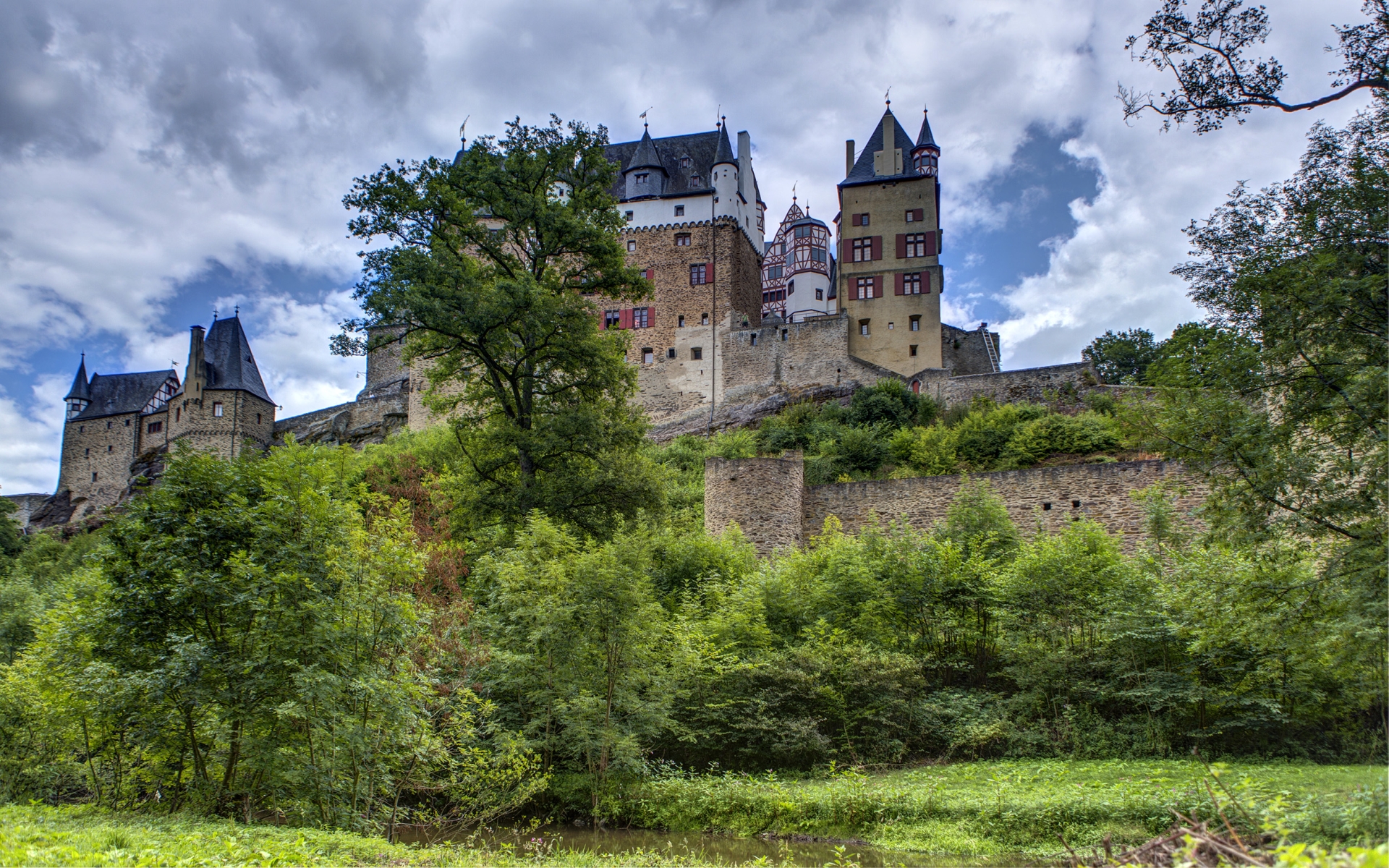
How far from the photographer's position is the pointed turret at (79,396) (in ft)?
200

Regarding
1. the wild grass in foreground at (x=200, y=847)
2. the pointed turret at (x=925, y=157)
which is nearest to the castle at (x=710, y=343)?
the pointed turret at (x=925, y=157)

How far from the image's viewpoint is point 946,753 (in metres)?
15.1

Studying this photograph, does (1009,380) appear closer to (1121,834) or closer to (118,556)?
(1121,834)

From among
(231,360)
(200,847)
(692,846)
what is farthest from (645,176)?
(200,847)

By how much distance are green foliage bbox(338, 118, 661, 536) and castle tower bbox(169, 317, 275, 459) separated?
126ft

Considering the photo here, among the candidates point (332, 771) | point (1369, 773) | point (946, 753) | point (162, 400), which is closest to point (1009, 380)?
point (946, 753)

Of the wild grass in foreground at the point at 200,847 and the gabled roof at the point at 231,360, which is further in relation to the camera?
the gabled roof at the point at 231,360

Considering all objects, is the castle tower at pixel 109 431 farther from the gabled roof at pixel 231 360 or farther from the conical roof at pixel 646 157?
the conical roof at pixel 646 157

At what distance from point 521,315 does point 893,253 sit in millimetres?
26058

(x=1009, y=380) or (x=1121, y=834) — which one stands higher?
(x=1009, y=380)

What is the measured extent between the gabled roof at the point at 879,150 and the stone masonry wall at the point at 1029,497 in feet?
69.5

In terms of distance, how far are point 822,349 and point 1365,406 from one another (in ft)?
103

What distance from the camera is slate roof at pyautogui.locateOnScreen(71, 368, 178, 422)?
196 ft

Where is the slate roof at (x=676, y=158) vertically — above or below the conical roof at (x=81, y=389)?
above
